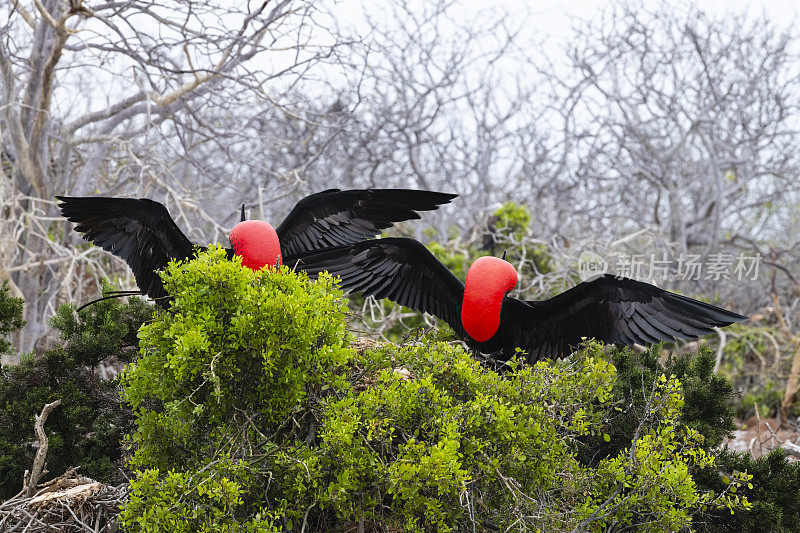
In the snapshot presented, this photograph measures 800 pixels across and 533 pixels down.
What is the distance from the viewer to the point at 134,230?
326 centimetres

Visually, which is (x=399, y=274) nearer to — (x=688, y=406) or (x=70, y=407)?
(x=688, y=406)

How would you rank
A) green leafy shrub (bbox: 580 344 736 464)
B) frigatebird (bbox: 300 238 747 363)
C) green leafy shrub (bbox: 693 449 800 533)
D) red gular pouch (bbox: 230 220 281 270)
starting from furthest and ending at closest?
green leafy shrub (bbox: 580 344 736 464) < frigatebird (bbox: 300 238 747 363) < green leafy shrub (bbox: 693 449 800 533) < red gular pouch (bbox: 230 220 281 270)

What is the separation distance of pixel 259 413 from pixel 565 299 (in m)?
1.65

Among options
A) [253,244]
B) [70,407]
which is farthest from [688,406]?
[70,407]

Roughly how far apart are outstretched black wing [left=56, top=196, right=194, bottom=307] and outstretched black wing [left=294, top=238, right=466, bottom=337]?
612 mm

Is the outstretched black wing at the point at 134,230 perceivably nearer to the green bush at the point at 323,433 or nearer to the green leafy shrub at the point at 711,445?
the green bush at the point at 323,433

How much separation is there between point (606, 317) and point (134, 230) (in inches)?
85.1

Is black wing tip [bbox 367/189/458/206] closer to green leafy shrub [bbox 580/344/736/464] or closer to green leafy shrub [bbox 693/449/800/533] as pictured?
green leafy shrub [bbox 580/344/736/464]

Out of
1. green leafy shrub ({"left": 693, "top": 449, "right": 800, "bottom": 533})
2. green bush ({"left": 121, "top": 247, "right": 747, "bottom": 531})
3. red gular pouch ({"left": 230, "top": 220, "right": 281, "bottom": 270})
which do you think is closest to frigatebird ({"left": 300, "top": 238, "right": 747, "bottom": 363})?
red gular pouch ({"left": 230, "top": 220, "right": 281, "bottom": 270})

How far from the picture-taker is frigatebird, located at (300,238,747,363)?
3.11 m

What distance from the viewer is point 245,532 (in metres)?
1.97

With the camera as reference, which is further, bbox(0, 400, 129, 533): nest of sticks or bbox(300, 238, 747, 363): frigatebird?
bbox(300, 238, 747, 363): frigatebird

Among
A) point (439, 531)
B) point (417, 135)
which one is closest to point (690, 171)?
point (417, 135)

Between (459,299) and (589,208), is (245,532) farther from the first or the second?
(589,208)
